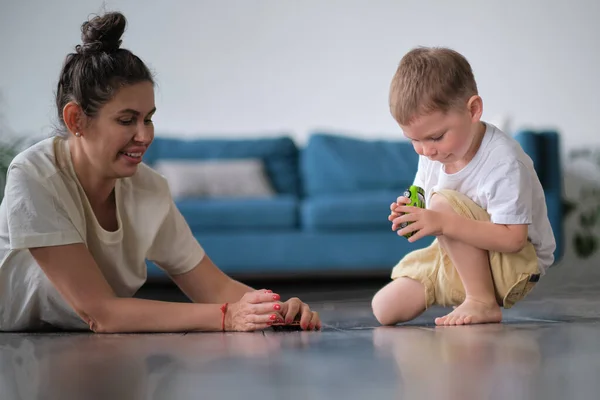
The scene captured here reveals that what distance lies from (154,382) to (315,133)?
4.19m

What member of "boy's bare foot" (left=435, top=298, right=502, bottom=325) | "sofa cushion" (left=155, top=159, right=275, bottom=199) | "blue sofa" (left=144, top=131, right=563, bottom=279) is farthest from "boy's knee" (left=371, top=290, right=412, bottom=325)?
"sofa cushion" (left=155, top=159, right=275, bottom=199)

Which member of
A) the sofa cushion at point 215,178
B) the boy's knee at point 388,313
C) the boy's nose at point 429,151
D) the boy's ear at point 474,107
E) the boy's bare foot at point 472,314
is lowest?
the sofa cushion at point 215,178

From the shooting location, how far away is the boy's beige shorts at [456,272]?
1.88m

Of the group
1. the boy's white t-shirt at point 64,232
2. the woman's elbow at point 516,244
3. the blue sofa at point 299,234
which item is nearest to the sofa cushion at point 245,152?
the blue sofa at point 299,234

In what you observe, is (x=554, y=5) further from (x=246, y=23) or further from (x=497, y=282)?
(x=497, y=282)

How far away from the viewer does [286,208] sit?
4328 mm

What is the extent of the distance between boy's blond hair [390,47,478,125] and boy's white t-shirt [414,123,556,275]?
0.47ft

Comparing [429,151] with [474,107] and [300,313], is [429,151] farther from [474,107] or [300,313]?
[300,313]

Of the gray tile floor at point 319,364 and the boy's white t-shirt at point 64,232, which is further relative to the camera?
the boy's white t-shirt at point 64,232

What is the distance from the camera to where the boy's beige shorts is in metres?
1.88

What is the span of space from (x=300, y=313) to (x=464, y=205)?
0.48m

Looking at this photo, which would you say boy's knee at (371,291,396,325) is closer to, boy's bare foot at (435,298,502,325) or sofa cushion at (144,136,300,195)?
boy's bare foot at (435,298,502,325)

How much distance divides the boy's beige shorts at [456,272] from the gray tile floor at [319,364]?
0.09 meters

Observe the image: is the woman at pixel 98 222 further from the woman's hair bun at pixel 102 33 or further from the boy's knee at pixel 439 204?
the boy's knee at pixel 439 204
